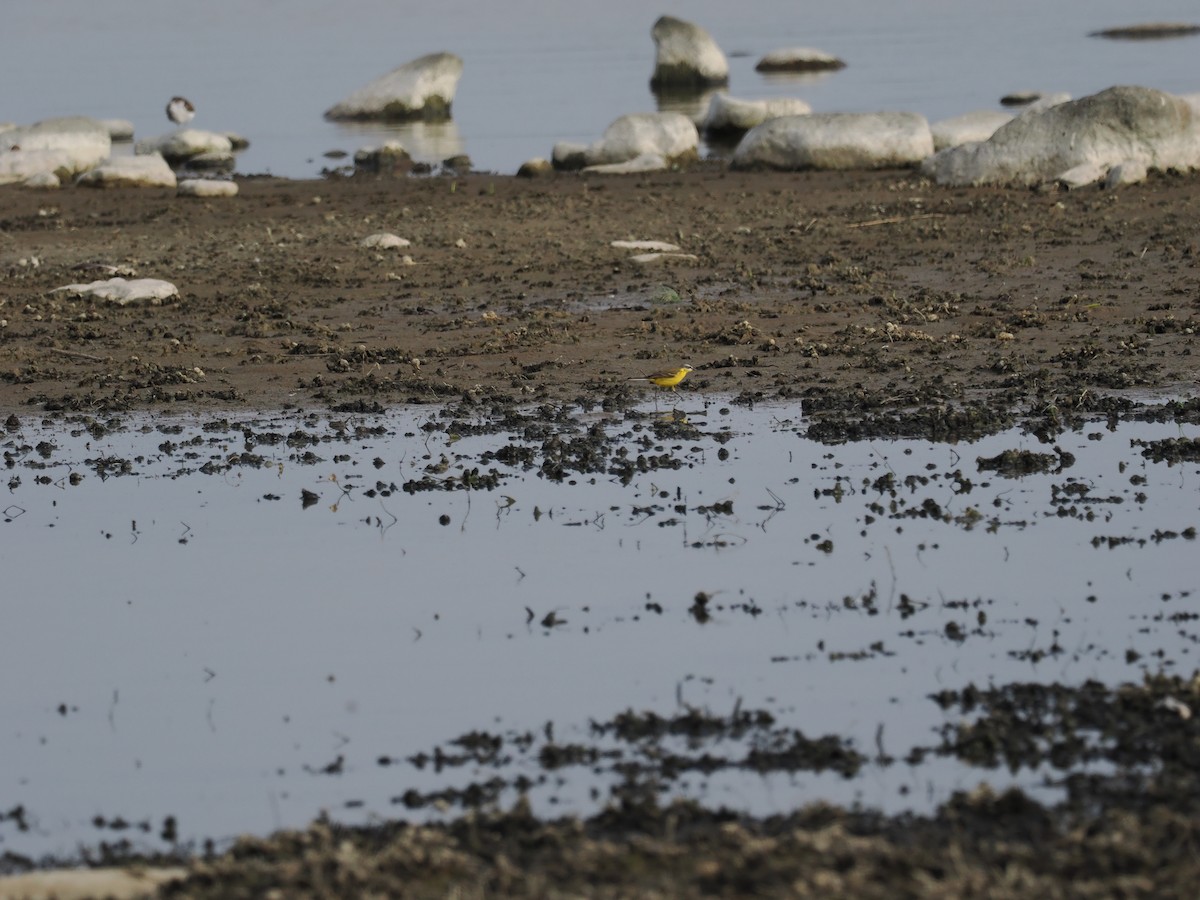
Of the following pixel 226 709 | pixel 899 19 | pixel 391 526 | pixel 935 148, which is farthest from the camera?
pixel 899 19

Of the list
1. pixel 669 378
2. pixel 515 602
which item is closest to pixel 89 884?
pixel 515 602

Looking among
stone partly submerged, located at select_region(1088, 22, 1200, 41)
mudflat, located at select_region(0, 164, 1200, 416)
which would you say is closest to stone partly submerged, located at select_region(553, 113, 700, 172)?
mudflat, located at select_region(0, 164, 1200, 416)

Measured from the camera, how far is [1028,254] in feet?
53.5

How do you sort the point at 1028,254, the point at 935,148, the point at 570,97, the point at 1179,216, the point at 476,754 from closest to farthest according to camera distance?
the point at 476,754 → the point at 1028,254 → the point at 1179,216 → the point at 935,148 → the point at 570,97

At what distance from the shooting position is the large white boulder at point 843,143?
2358 centimetres

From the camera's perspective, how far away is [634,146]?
2598cm

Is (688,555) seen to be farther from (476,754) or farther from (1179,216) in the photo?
(1179,216)

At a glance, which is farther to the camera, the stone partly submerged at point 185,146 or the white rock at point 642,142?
the stone partly submerged at point 185,146

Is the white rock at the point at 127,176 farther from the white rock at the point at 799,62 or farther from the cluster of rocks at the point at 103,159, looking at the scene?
the white rock at the point at 799,62

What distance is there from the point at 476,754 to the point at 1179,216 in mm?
13178

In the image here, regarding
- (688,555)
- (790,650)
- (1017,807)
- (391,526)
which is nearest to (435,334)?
(391,526)

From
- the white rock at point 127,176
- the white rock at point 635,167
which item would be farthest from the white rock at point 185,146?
the white rock at point 635,167

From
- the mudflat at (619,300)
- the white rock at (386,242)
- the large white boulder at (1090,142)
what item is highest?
the large white boulder at (1090,142)

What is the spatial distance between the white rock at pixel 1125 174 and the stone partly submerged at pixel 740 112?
11972mm
